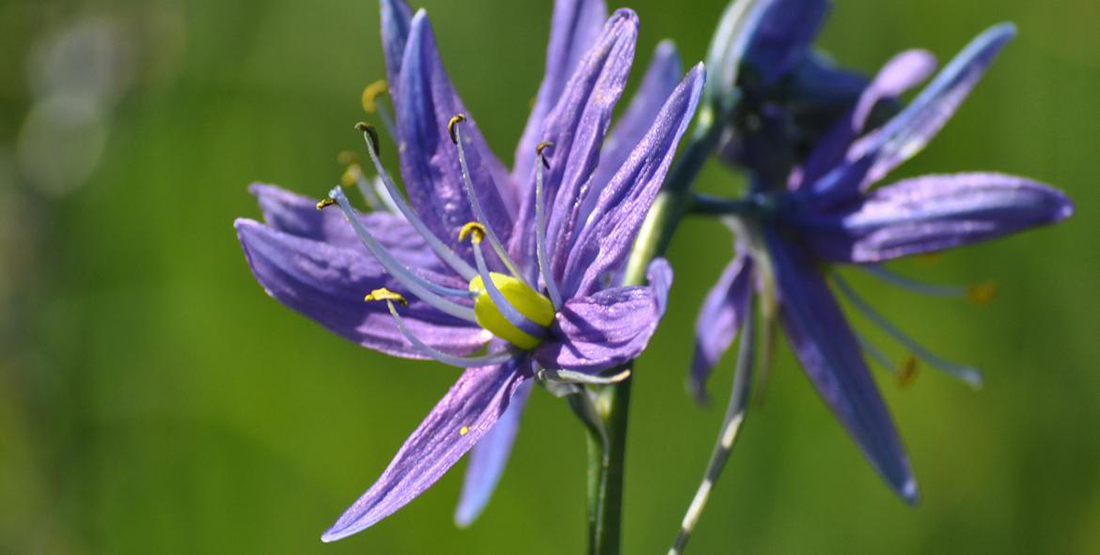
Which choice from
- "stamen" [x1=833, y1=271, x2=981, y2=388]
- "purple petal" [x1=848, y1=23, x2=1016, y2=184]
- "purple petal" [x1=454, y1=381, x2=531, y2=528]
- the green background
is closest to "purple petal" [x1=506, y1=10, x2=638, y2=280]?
"purple petal" [x1=454, y1=381, x2=531, y2=528]

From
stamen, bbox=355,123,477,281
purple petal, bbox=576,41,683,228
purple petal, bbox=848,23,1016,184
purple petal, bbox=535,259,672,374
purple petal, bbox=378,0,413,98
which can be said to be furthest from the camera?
purple petal, bbox=576,41,683,228

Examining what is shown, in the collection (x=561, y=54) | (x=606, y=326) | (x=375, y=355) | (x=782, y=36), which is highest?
(x=561, y=54)

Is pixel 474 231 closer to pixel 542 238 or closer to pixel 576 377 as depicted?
pixel 542 238

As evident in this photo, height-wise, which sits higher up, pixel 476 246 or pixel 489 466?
pixel 476 246

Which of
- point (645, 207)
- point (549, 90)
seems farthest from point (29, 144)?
point (645, 207)

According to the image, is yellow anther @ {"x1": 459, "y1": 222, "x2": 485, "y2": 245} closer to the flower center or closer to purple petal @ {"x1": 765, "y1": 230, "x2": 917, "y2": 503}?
the flower center

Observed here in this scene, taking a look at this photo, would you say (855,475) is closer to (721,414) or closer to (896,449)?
(721,414)

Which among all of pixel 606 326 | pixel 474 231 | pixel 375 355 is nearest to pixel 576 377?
pixel 606 326
